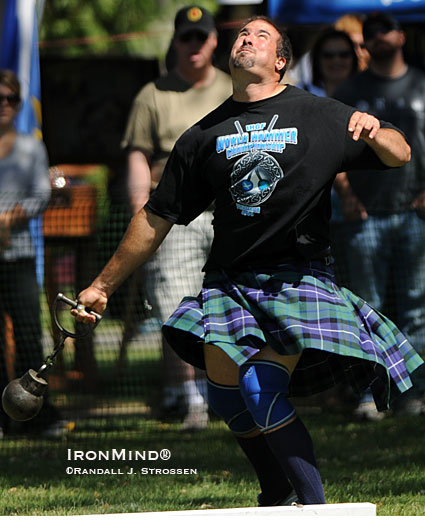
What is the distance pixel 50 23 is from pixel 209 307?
1647cm

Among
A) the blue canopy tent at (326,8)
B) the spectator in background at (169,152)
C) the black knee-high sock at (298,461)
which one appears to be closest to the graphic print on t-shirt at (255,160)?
the black knee-high sock at (298,461)

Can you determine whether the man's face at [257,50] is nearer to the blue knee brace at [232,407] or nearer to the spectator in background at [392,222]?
the blue knee brace at [232,407]

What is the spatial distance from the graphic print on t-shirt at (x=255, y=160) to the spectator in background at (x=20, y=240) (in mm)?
2634

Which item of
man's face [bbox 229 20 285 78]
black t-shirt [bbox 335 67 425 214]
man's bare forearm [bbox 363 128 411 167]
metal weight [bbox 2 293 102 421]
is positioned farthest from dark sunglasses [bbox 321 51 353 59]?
metal weight [bbox 2 293 102 421]

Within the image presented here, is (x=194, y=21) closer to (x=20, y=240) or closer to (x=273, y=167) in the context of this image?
(x=20, y=240)

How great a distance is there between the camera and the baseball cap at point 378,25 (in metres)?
6.80

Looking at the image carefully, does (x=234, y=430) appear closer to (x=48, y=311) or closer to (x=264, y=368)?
(x=264, y=368)

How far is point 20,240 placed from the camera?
20.6 ft

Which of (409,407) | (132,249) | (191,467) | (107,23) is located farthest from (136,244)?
(107,23)

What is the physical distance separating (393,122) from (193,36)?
1.30 meters

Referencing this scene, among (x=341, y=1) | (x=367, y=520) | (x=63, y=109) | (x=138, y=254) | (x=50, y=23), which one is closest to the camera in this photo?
(x=367, y=520)

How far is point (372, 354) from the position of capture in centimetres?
371

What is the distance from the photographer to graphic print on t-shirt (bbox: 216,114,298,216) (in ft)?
12.2

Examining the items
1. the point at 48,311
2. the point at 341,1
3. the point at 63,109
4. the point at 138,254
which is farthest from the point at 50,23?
the point at 138,254
